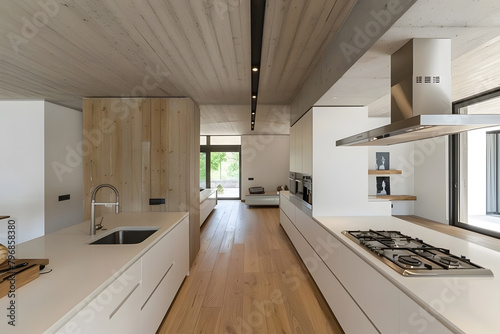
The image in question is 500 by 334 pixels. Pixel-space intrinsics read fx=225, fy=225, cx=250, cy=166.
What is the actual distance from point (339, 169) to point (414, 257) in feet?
5.05

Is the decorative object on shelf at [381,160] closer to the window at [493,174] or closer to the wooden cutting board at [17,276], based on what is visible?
the window at [493,174]

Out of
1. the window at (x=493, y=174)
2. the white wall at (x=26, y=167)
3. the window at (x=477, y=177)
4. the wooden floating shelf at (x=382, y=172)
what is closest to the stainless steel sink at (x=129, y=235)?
the white wall at (x=26, y=167)

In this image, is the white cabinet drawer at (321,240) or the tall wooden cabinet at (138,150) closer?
the white cabinet drawer at (321,240)

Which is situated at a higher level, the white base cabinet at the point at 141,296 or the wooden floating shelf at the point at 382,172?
the wooden floating shelf at the point at 382,172

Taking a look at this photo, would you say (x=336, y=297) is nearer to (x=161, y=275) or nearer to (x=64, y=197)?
(x=161, y=275)

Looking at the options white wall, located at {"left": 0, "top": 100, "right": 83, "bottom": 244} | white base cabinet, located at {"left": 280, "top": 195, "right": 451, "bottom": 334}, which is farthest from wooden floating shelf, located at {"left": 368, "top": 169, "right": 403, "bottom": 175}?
white wall, located at {"left": 0, "top": 100, "right": 83, "bottom": 244}

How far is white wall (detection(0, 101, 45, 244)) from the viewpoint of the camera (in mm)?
3615

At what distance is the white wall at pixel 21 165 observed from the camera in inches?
142

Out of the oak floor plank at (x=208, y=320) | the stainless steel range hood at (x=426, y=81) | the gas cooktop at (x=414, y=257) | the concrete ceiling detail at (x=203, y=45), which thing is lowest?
the oak floor plank at (x=208, y=320)

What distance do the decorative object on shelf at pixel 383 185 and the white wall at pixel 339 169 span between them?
3.38 metres

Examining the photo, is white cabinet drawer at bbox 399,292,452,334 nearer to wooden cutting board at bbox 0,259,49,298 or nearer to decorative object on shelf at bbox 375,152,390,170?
wooden cutting board at bbox 0,259,49,298

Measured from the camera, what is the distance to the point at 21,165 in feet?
11.9

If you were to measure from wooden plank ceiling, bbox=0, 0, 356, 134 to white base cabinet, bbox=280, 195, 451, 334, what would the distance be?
179cm

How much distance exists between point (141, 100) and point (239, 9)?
7.68 ft
